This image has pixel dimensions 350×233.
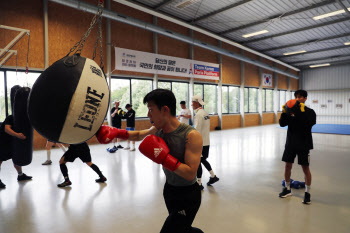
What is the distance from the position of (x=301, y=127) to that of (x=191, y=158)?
2247 millimetres

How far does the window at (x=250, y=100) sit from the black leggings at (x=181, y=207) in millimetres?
13874

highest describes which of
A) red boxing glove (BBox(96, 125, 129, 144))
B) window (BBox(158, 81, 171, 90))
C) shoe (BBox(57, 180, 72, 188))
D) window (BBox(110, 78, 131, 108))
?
window (BBox(158, 81, 171, 90))

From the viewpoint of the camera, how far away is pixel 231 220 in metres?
2.46

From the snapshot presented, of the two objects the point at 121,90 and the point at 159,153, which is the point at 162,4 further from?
the point at 159,153

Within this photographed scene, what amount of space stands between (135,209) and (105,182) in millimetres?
1220

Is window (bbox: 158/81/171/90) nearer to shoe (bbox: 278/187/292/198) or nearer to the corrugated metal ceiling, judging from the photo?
the corrugated metal ceiling

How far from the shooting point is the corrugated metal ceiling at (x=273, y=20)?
837 cm

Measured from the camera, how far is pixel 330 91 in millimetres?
18172

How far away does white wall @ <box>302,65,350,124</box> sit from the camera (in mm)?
17391

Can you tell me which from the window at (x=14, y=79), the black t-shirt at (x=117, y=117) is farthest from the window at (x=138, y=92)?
the window at (x=14, y=79)

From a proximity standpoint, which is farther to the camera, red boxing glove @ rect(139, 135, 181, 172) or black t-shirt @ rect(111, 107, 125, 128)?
black t-shirt @ rect(111, 107, 125, 128)

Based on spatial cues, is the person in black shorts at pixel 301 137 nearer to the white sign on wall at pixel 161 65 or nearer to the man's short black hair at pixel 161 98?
the man's short black hair at pixel 161 98

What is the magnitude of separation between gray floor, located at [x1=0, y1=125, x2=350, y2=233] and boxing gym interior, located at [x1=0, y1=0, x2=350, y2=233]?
0.07ft

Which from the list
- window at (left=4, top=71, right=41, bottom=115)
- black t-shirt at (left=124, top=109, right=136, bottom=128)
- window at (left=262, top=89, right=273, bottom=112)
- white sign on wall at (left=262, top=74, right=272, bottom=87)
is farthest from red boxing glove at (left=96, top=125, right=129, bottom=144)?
window at (left=262, top=89, right=273, bottom=112)
